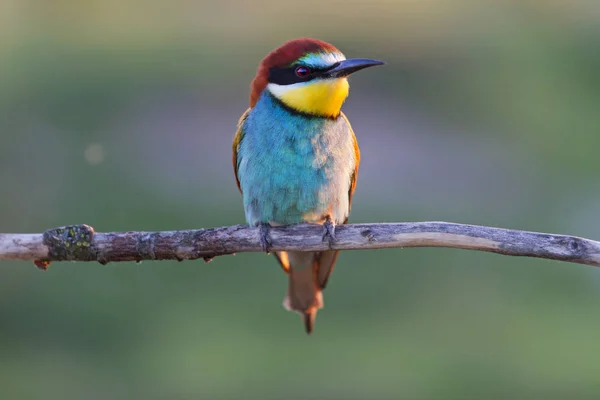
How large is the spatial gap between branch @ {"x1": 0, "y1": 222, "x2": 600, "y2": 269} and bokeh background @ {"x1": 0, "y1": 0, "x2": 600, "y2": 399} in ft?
5.28

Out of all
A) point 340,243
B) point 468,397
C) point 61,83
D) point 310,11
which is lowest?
point 468,397

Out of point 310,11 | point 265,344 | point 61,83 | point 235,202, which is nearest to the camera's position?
point 265,344

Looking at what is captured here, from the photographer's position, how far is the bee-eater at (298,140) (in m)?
3.03

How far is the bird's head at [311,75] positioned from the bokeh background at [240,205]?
1696mm

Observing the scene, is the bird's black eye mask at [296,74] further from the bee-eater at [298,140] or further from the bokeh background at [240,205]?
the bokeh background at [240,205]

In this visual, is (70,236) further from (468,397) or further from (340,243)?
(468,397)

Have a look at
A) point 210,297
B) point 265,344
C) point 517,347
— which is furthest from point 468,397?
point 210,297

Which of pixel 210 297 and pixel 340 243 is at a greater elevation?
pixel 340 243

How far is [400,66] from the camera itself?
307 inches

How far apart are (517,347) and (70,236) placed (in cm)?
278

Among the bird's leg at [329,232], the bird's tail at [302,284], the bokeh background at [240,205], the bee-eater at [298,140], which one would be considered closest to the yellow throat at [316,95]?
the bee-eater at [298,140]

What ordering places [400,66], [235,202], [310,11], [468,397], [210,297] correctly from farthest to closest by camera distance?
1. [310,11]
2. [400,66]
3. [235,202]
4. [210,297]
5. [468,397]

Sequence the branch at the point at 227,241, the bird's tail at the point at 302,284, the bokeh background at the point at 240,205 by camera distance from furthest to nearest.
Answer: the bokeh background at the point at 240,205
the bird's tail at the point at 302,284
the branch at the point at 227,241

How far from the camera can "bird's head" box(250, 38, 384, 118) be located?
9.85ft
